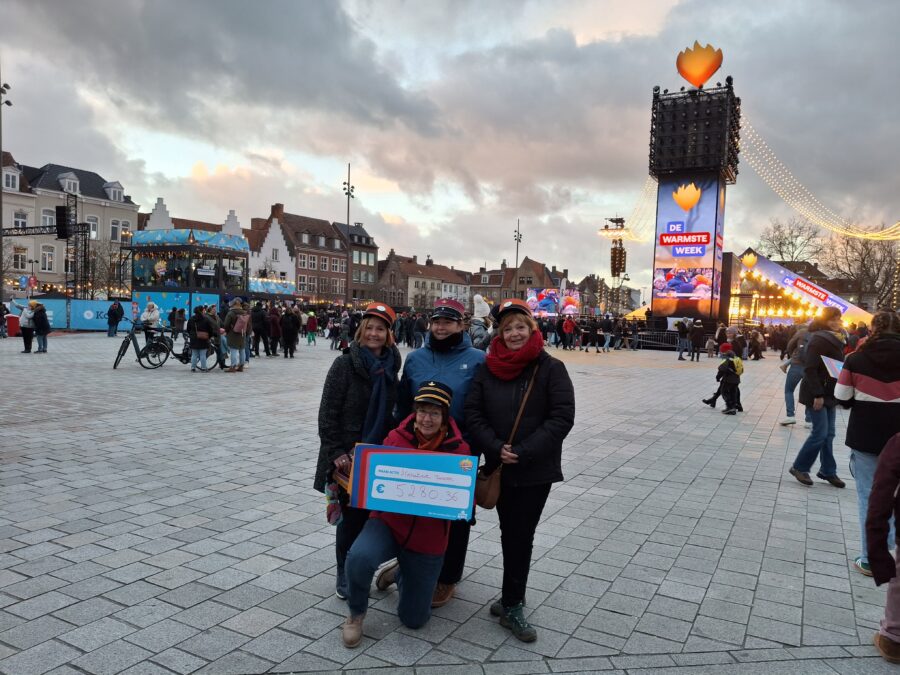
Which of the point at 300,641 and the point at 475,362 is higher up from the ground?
the point at 475,362

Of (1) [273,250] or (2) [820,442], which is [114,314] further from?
(1) [273,250]

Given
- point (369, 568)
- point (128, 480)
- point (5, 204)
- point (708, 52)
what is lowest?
point (128, 480)

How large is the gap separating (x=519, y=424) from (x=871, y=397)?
8.82ft

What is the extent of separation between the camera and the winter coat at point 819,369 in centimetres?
620

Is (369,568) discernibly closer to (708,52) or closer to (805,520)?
(805,520)

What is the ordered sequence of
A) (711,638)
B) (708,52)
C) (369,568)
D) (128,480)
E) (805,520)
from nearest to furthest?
1. (369,568)
2. (711,638)
3. (805,520)
4. (128,480)
5. (708,52)

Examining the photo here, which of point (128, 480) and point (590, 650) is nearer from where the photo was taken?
point (590, 650)

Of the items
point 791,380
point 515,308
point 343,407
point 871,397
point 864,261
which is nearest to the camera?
point 515,308

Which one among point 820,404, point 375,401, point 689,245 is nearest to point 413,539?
point 375,401

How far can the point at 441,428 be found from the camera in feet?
10.0

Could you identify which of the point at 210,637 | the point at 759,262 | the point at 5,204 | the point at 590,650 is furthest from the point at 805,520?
the point at 5,204

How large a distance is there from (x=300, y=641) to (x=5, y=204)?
6312 cm

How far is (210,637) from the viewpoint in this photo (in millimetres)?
3018

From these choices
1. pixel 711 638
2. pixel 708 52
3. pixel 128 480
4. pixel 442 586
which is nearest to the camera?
pixel 711 638
